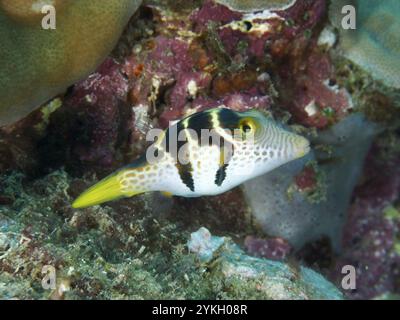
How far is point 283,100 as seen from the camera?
13.0 ft

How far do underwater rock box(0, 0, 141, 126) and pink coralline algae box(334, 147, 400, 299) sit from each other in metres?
3.94

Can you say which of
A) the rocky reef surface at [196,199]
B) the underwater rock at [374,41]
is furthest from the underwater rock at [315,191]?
the underwater rock at [374,41]

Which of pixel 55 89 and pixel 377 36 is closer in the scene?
pixel 55 89

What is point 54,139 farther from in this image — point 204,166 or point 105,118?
point 204,166

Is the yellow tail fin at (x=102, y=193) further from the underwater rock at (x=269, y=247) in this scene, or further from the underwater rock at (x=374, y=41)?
the underwater rock at (x=374, y=41)

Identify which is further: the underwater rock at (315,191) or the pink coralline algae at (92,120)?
the underwater rock at (315,191)

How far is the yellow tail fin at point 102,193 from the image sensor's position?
2535 mm

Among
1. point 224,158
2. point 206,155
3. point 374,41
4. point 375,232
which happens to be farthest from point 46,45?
point 375,232

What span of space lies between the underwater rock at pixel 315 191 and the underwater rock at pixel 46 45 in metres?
1.89

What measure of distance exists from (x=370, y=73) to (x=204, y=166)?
2.36 meters

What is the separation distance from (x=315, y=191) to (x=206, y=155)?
6.59ft

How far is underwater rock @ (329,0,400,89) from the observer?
3932 mm

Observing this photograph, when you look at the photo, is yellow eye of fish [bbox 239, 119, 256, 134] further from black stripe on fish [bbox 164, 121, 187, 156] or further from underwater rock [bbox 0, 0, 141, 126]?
underwater rock [bbox 0, 0, 141, 126]

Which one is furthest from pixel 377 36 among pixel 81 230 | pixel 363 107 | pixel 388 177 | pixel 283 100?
pixel 81 230
